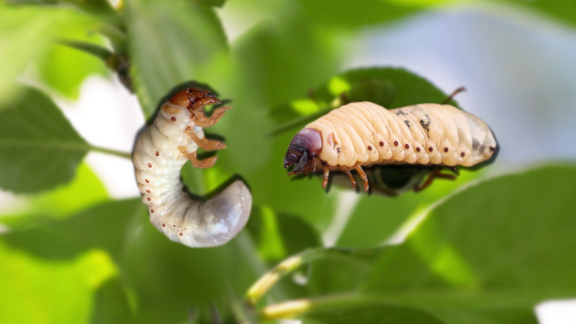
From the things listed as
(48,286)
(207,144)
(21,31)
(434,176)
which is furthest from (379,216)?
(21,31)

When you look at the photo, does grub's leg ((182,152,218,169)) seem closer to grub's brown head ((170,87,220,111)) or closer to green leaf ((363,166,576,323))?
grub's brown head ((170,87,220,111))

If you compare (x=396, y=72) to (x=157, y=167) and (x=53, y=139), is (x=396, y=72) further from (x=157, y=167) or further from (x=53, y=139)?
(x=53, y=139)

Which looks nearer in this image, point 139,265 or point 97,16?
point 97,16

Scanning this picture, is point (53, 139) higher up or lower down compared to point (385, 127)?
lower down

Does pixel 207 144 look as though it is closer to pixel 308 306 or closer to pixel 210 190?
pixel 210 190

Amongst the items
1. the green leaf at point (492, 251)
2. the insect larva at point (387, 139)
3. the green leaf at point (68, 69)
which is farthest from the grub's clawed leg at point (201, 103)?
the green leaf at point (68, 69)

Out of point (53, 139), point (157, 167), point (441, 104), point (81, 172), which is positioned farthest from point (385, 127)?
A: point (81, 172)
